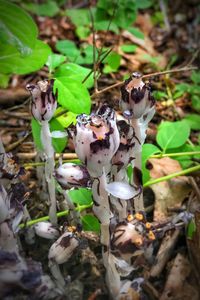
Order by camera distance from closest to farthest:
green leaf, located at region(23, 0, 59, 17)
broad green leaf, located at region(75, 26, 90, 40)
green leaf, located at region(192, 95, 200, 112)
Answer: green leaf, located at region(192, 95, 200, 112)
broad green leaf, located at region(75, 26, 90, 40)
green leaf, located at region(23, 0, 59, 17)

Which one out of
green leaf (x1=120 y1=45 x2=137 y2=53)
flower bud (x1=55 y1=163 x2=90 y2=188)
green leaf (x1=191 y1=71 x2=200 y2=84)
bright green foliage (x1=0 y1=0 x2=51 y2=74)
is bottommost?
flower bud (x1=55 y1=163 x2=90 y2=188)

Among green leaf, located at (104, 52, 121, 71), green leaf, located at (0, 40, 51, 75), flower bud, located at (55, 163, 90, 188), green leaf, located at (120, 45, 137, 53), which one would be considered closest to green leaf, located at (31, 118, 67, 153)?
green leaf, located at (0, 40, 51, 75)

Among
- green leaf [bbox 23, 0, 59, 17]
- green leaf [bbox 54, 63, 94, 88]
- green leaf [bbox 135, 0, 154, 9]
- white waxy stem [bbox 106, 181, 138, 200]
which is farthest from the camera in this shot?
green leaf [bbox 23, 0, 59, 17]

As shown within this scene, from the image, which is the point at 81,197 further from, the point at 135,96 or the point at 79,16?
the point at 79,16

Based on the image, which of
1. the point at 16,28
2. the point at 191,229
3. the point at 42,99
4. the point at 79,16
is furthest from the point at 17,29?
the point at 79,16

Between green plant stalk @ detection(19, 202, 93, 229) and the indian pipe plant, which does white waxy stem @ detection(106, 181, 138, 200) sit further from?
green plant stalk @ detection(19, 202, 93, 229)

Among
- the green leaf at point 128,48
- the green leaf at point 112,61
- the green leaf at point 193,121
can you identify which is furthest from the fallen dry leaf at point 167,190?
the green leaf at point 128,48

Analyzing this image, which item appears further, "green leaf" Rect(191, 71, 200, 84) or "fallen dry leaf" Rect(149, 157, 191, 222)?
"green leaf" Rect(191, 71, 200, 84)
